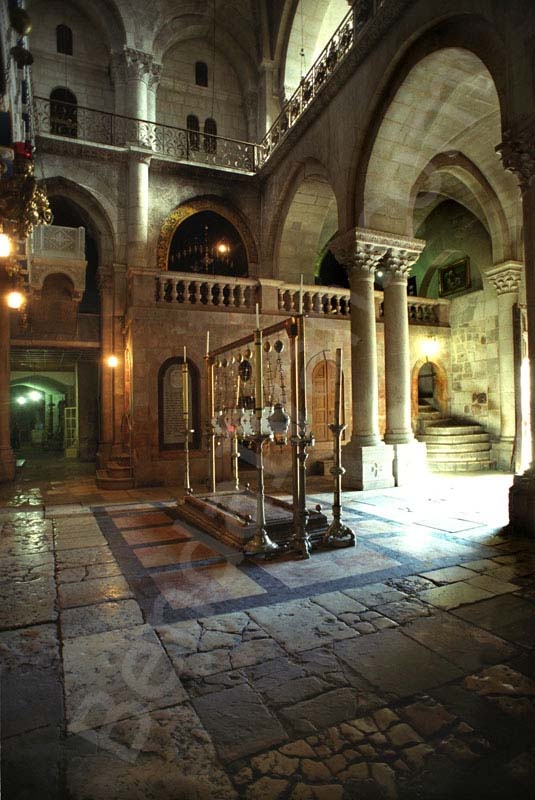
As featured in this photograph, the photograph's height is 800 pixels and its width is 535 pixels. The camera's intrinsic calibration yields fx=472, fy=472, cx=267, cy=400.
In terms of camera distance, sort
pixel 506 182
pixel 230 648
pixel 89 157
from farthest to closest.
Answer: pixel 89 157
pixel 506 182
pixel 230 648

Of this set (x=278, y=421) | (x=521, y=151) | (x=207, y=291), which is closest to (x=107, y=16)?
(x=207, y=291)

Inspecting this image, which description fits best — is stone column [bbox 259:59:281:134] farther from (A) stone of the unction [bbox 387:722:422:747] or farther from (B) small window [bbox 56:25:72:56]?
(A) stone of the unction [bbox 387:722:422:747]

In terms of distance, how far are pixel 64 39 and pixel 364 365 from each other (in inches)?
513

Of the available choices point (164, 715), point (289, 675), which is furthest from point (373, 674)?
point (164, 715)

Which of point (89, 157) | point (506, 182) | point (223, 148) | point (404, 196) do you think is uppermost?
point (223, 148)

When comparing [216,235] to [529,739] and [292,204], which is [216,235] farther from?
[529,739]

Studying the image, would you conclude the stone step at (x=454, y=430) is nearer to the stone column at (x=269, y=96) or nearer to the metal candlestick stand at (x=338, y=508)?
the metal candlestick stand at (x=338, y=508)

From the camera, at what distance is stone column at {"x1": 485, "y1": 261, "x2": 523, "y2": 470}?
11.5 m

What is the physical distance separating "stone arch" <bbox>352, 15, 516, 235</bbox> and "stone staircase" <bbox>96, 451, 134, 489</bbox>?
697 cm

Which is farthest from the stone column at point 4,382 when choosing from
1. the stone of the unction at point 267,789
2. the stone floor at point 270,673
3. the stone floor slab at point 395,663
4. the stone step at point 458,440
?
the stone of the unction at point 267,789

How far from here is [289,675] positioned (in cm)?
258

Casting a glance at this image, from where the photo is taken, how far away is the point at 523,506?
17.6 feet

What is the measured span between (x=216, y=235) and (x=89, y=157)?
4563 millimetres

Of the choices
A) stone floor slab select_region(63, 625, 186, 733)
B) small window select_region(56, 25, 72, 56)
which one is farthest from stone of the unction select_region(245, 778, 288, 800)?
small window select_region(56, 25, 72, 56)
